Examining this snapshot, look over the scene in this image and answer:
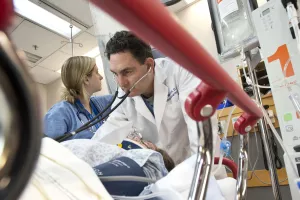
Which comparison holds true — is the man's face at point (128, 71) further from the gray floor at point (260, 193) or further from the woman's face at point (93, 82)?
the gray floor at point (260, 193)

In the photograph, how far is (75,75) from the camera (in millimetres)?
1728

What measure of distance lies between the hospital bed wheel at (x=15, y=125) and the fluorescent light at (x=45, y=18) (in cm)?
315

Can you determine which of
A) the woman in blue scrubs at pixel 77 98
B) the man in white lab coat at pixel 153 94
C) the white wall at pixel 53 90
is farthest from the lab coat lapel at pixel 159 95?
the white wall at pixel 53 90

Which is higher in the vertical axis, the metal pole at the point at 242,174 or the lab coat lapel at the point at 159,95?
the lab coat lapel at the point at 159,95

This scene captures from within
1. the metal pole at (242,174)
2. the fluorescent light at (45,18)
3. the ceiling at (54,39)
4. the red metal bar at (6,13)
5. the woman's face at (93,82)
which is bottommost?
the metal pole at (242,174)

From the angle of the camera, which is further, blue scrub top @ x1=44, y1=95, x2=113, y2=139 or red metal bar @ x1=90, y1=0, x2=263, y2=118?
blue scrub top @ x1=44, y1=95, x2=113, y2=139

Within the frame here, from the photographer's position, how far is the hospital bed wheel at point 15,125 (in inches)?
4.4

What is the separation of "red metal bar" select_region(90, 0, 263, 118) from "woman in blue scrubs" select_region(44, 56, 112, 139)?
130cm

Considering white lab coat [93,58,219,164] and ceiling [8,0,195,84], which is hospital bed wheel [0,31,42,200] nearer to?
white lab coat [93,58,219,164]

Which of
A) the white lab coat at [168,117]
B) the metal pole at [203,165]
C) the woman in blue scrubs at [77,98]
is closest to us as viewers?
the metal pole at [203,165]

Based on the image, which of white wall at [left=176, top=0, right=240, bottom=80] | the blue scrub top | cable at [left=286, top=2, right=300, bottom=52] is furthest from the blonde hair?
white wall at [left=176, top=0, right=240, bottom=80]

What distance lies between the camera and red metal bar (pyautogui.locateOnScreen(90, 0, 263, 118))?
0.15m

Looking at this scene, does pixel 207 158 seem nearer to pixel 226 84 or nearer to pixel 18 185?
pixel 226 84

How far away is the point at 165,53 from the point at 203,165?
6.9 inches
